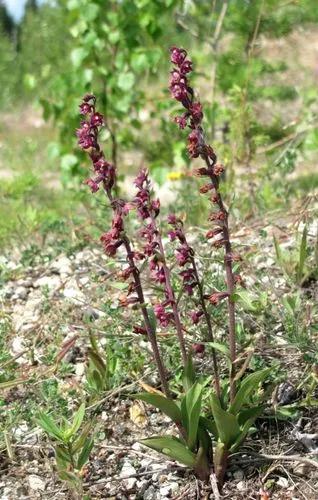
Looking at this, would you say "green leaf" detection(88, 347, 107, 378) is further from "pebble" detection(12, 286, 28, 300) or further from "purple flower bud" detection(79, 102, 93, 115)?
"purple flower bud" detection(79, 102, 93, 115)

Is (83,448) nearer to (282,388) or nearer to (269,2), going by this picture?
(282,388)

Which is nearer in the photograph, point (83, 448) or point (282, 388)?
point (83, 448)

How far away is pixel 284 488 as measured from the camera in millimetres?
2449

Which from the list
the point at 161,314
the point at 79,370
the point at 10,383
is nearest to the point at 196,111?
the point at 161,314

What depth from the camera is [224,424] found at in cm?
231

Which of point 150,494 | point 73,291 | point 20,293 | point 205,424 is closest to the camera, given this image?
point 205,424

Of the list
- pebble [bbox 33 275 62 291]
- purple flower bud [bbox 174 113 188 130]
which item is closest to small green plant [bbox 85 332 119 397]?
pebble [bbox 33 275 62 291]

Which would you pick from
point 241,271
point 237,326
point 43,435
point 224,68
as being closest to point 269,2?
point 224,68

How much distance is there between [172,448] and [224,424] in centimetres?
18

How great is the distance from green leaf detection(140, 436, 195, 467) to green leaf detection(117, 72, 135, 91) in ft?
13.3

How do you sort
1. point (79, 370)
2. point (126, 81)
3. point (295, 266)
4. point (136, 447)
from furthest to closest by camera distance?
point (126, 81), point (295, 266), point (79, 370), point (136, 447)

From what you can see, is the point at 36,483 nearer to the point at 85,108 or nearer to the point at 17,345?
the point at 17,345

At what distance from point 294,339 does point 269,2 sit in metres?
3.49

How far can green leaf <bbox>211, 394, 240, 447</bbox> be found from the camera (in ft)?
7.44
